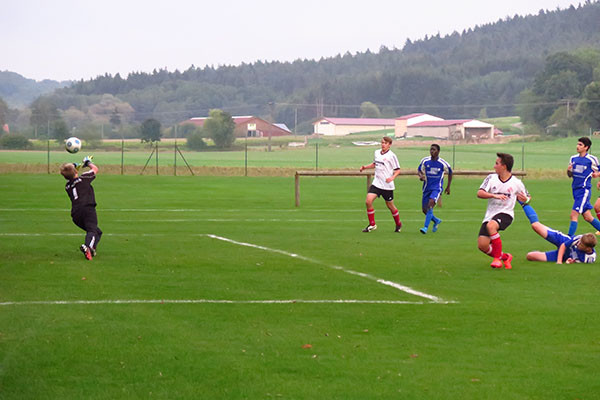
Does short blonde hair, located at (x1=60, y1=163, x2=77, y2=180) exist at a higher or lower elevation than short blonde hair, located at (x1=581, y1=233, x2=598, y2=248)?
higher

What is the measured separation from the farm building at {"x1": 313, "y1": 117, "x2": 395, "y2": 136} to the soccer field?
145080 millimetres

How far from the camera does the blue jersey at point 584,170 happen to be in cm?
1961

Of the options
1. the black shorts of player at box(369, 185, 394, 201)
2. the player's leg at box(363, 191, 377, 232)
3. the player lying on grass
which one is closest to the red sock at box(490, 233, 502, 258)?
the player lying on grass

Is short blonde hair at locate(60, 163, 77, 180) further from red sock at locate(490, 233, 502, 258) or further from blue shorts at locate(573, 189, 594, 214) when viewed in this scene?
blue shorts at locate(573, 189, 594, 214)

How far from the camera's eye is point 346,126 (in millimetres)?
166375

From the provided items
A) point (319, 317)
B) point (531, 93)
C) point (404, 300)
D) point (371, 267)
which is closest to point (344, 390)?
point (319, 317)

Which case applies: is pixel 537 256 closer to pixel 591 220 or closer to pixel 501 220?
pixel 501 220

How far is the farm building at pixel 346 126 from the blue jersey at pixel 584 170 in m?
144

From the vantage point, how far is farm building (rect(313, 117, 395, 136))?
166 m

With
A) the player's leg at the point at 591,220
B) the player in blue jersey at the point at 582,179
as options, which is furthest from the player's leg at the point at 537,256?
the player in blue jersey at the point at 582,179

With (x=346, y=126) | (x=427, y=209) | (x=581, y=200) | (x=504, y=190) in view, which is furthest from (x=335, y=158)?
(x=346, y=126)

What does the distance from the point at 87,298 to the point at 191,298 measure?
1.27 m

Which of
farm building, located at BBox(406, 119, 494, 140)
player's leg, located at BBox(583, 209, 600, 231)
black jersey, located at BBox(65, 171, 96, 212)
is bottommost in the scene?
player's leg, located at BBox(583, 209, 600, 231)

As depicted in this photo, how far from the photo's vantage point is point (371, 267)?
1446 cm
